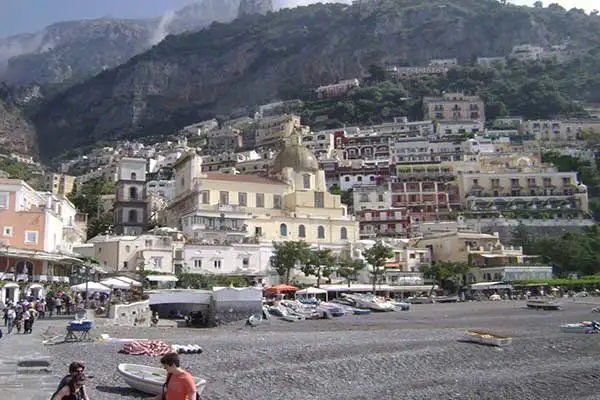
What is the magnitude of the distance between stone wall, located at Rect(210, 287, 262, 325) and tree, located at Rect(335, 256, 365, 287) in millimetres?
18134

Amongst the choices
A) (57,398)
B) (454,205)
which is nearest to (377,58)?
(454,205)

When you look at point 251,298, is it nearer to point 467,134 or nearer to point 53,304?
point 53,304

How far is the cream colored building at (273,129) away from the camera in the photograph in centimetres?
14500

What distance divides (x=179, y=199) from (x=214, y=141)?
92.5m

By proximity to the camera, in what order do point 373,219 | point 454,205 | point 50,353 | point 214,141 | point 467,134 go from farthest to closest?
point 214,141 < point 467,134 < point 454,205 < point 373,219 < point 50,353

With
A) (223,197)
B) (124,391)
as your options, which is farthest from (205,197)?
(124,391)

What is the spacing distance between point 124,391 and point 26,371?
8.00ft

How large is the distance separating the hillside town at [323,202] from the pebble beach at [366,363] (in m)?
17.3

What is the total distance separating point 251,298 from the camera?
123ft

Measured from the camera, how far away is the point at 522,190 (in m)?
98.5

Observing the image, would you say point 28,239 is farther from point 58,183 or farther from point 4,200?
point 58,183

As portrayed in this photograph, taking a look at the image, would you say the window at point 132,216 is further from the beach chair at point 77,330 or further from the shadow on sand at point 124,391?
the shadow on sand at point 124,391

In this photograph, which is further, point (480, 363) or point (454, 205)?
point (454, 205)

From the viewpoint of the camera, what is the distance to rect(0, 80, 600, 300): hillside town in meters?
51.6
